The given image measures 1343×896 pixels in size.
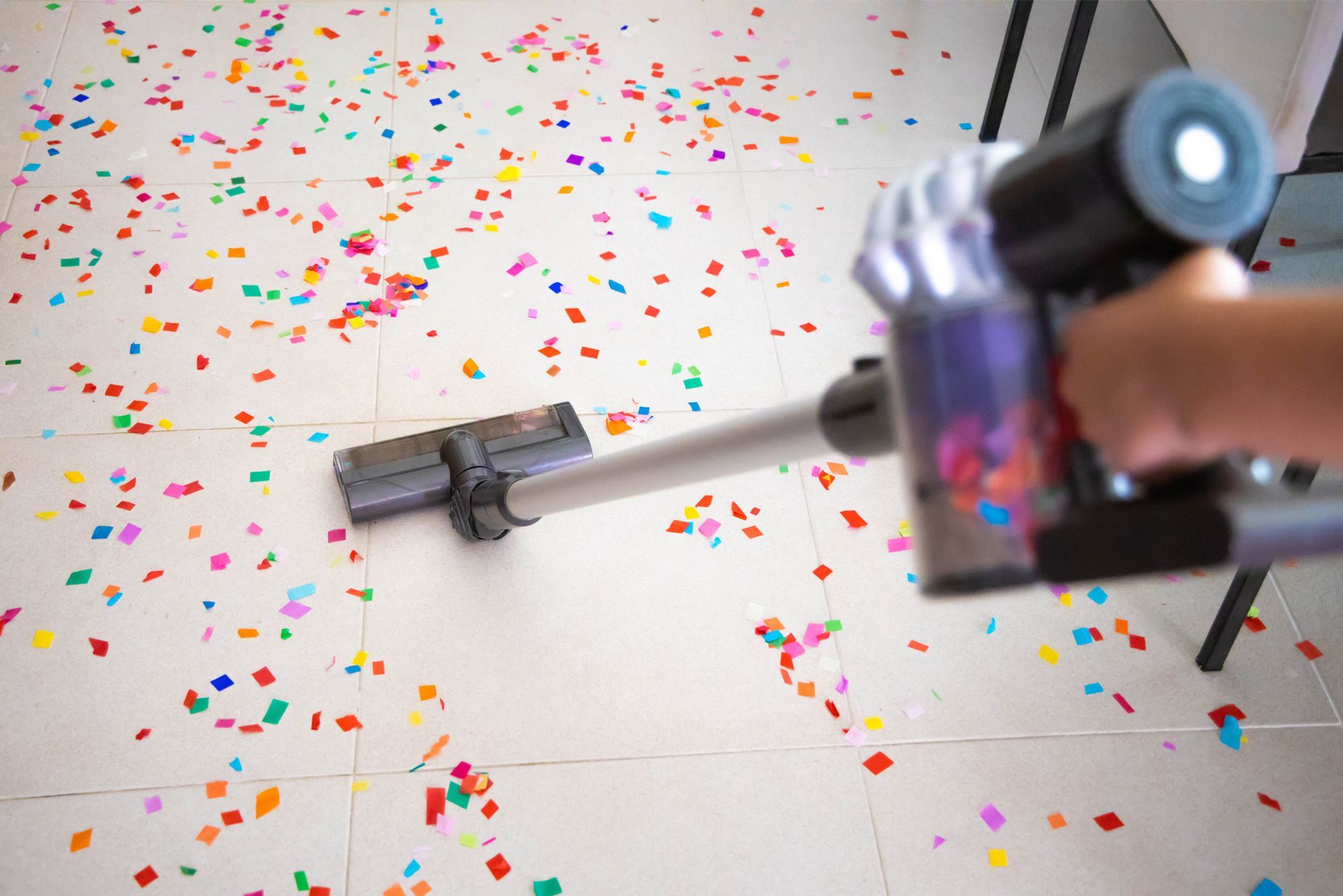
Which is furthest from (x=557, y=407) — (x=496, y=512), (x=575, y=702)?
(x=575, y=702)

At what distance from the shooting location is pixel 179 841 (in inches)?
44.8

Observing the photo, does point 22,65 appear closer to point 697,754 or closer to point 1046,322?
point 697,754

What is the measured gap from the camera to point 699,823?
1.19m

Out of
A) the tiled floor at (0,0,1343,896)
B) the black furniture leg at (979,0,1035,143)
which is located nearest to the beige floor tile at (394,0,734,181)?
the tiled floor at (0,0,1343,896)

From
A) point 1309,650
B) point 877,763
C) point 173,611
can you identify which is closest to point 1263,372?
point 877,763

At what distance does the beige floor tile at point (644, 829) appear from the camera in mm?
1145

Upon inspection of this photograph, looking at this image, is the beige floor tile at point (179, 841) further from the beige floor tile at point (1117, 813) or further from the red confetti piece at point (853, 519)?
the red confetti piece at point (853, 519)

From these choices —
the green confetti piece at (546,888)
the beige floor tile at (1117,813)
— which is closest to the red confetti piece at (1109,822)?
the beige floor tile at (1117,813)

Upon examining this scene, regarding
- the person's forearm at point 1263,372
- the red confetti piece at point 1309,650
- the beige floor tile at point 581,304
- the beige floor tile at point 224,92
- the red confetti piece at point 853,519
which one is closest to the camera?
the person's forearm at point 1263,372

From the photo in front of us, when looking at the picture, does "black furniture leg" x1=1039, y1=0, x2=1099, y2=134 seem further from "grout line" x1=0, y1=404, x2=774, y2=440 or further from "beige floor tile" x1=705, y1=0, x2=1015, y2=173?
"grout line" x1=0, y1=404, x2=774, y2=440

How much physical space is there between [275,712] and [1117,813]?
3.24 feet

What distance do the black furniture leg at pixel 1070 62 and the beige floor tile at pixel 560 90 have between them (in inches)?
22.3

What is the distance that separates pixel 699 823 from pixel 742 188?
3.75 ft

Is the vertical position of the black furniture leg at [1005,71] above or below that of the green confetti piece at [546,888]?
above
